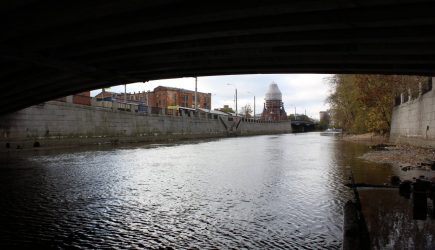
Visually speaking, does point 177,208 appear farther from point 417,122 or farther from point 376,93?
point 376,93

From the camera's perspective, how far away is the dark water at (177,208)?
28.9 ft

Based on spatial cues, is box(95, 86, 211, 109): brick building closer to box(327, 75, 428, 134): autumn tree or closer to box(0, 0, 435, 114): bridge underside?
box(327, 75, 428, 134): autumn tree

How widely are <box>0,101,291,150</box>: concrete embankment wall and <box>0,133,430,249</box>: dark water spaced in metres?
19.5

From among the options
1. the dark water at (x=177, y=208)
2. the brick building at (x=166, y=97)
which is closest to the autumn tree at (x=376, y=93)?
the dark water at (x=177, y=208)

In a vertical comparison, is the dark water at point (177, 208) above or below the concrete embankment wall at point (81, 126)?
below

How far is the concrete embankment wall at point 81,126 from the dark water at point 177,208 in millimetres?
19538

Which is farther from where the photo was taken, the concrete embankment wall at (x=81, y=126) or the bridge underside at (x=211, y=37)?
the concrete embankment wall at (x=81, y=126)

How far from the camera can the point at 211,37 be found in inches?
552

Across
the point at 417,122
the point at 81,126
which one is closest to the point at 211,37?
the point at 417,122

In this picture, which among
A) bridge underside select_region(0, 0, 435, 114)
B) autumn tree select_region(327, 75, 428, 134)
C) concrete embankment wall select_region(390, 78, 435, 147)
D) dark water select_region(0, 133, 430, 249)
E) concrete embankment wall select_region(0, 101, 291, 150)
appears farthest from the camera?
autumn tree select_region(327, 75, 428, 134)

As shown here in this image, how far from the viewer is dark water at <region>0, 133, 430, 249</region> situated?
8.80m

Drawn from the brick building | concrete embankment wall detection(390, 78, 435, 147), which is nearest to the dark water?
concrete embankment wall detection(390, 78, 435, 147)

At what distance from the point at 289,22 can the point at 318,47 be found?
3.99 meters

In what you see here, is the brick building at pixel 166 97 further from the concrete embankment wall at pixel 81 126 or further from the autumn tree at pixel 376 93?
the autumn tree at pixel 376 93
